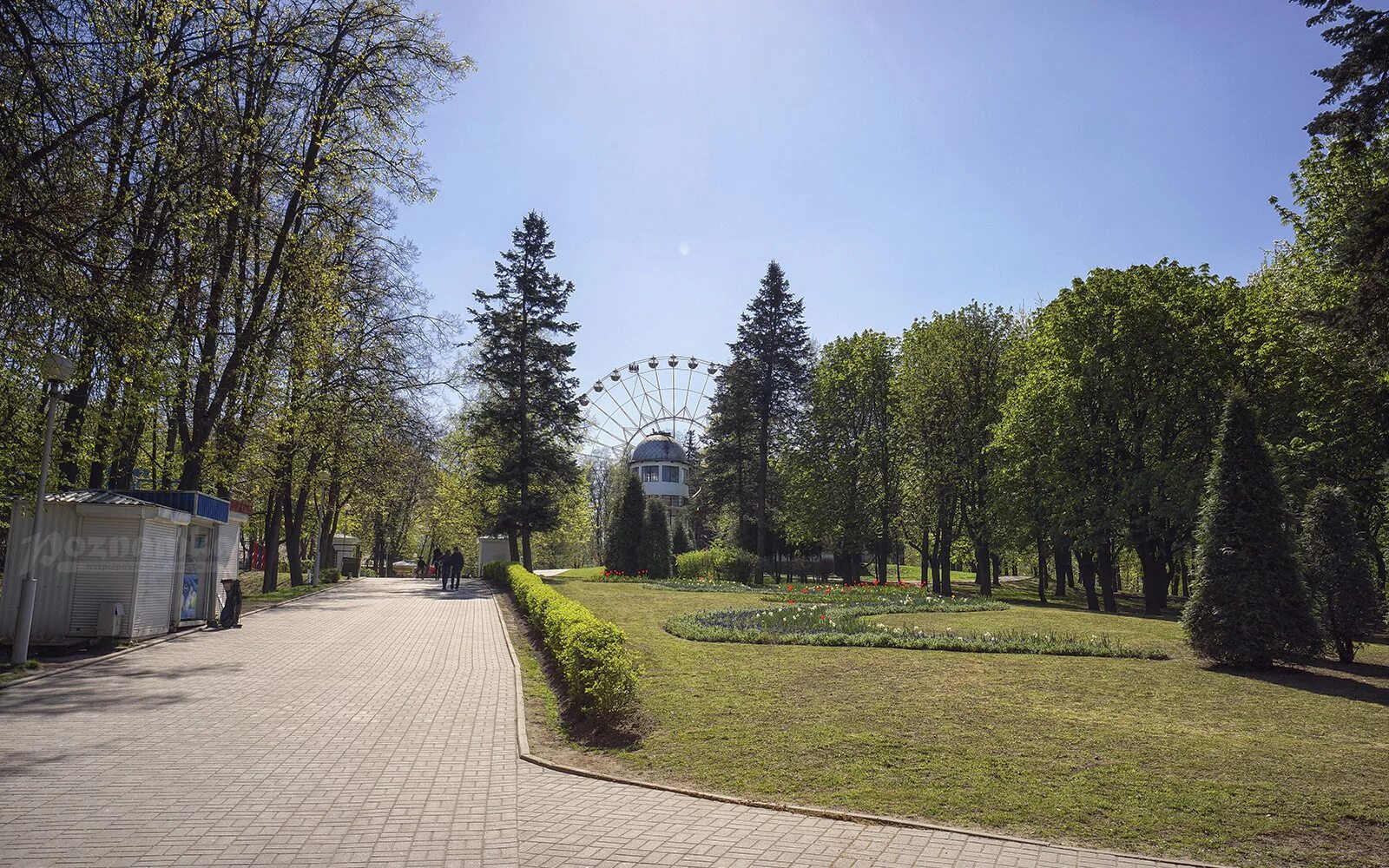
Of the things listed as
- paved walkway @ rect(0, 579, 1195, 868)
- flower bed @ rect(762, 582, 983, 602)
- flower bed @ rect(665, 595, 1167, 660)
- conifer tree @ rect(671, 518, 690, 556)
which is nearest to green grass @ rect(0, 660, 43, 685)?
paved walkway @ rect(0, 579, 1195, 868)

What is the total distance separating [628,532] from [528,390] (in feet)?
28.5

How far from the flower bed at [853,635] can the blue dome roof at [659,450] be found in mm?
45521

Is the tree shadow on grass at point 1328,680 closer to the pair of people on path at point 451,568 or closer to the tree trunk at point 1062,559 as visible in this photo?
the tree trunk at point 1062,559

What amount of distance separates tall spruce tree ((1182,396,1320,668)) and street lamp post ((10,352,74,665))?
16.4 metres

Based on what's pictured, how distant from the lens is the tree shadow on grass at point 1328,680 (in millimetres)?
10250

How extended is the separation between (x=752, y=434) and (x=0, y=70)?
3872 centimetres

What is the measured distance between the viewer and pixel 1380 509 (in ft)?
74.0

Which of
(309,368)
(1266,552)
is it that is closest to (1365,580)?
(1266,552)

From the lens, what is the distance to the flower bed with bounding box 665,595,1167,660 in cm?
1430

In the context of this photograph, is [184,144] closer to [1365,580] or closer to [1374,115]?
[1374,115]

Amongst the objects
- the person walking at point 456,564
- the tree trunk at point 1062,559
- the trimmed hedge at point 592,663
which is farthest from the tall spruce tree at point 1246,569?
the person walking at point 456,564

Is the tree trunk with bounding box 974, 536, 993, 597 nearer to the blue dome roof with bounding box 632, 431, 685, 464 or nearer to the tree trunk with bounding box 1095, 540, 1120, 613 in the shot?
the tree trunk with bounding box 1095, 540, 1120, 613

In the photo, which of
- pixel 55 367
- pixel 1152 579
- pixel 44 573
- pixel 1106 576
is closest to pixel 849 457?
pixel 1106 576

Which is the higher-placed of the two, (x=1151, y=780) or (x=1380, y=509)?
(x=1380, y=509)
